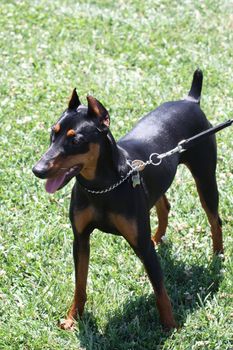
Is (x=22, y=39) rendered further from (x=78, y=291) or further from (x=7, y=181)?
(x=78, y=291)

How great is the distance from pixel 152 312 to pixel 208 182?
111 cm

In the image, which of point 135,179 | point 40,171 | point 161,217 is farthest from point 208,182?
point 40,171

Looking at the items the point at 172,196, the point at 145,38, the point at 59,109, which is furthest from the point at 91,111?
the point at 145,38

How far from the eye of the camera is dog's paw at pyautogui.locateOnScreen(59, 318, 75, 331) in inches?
188

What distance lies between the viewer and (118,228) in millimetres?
4344

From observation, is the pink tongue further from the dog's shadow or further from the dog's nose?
the dog's shadow

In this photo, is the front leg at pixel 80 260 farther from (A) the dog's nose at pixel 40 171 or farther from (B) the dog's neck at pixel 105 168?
(A) the dog's nose at pixel 40 171

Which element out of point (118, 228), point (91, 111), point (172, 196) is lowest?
A: point (172, 196)

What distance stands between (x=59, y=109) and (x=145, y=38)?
2389mm

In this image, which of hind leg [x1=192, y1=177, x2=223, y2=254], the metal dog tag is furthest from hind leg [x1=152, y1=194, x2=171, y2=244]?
the metal dog tag

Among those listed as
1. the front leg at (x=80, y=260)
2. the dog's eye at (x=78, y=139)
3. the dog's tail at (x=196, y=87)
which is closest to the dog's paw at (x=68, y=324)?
the front leg at (x=80, y=260)

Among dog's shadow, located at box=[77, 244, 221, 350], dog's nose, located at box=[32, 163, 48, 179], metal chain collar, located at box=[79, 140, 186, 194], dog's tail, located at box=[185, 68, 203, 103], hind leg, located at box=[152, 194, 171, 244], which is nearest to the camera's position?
dog's nose, located at box=[32, 163, 48, 179]

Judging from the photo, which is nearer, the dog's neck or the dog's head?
the dog's head

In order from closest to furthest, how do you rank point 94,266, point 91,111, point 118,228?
point 91,111 → point 118,228 → point 94,266
